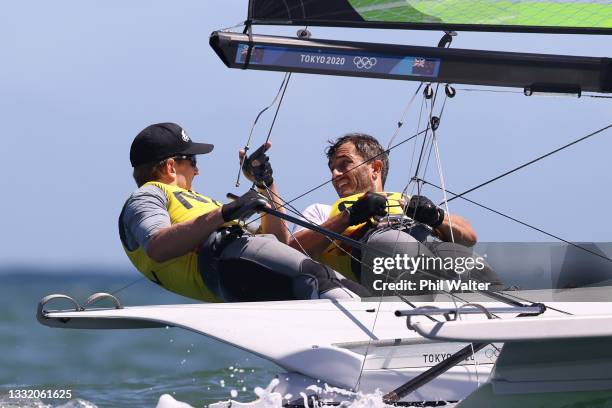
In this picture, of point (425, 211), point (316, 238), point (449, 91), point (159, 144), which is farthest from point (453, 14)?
point (159, 144)

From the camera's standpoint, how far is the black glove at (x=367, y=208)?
3918mm

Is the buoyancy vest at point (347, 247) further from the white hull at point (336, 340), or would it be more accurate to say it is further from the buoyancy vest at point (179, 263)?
the white hull at point (336, 340)

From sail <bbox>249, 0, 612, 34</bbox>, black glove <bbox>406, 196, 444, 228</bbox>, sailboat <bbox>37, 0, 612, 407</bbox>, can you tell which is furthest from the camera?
black glove <bbox>406, 196, 444, 228</bbox>

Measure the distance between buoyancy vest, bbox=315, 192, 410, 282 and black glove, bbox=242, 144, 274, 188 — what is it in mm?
303

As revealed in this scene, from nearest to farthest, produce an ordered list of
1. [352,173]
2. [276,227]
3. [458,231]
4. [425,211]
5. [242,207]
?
[242,207] < [425,211] < [458,231] < [276,227] < [352,173]

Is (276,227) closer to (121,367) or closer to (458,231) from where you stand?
(458,231)

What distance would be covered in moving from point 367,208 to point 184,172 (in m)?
0.74

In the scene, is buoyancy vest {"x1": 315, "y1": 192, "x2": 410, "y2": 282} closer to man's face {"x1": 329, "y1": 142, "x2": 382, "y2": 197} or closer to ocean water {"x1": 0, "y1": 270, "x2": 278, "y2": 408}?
man's face {"x1": 329, "y1": 142, "x2": 382, "y2": 197}

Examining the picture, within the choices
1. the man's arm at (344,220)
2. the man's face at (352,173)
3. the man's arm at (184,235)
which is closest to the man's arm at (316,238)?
the man's arm at (344,220)

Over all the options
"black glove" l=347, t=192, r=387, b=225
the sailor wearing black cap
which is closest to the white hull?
the sailor wearing black cap

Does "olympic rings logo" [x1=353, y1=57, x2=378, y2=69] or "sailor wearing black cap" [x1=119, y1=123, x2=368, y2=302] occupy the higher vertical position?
"olympic rings logo" [x1=353, y1=57, x2=378, y2=69]

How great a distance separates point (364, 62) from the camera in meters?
3.35

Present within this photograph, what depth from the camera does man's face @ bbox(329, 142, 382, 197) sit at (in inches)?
175

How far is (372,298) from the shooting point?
11.9 ft
